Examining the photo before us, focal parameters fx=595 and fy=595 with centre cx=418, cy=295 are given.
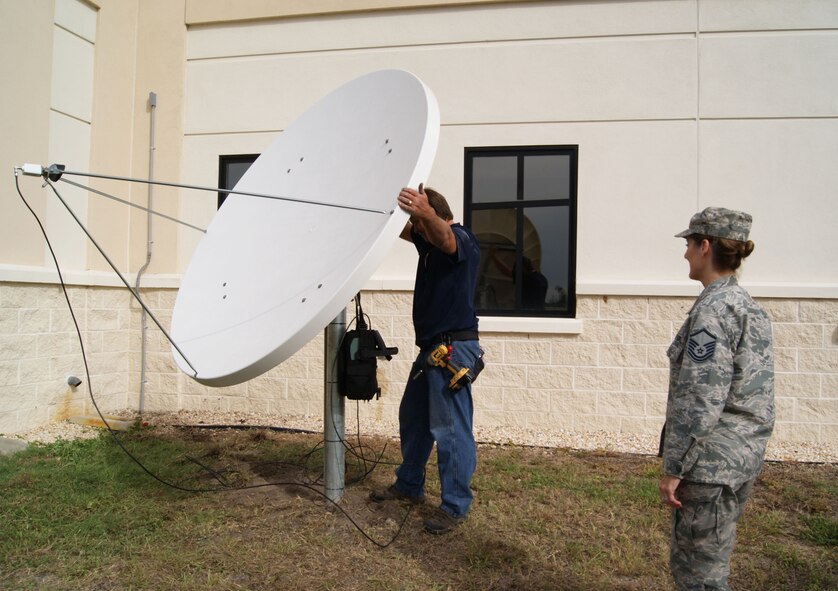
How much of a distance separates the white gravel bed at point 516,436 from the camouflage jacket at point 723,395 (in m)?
3.04

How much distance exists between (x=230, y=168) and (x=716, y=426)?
521 cm

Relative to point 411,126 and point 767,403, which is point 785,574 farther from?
point 411,126

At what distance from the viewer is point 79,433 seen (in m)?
4.91

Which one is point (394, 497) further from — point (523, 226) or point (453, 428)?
point (523, 226)

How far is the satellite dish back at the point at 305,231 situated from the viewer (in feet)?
7.75

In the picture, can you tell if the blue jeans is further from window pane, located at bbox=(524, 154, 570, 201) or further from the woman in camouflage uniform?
window pane, located at bbox=(524, 154, 570, 201)

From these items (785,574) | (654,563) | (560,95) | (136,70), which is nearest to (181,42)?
(136,70)

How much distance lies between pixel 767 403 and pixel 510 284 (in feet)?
12.1

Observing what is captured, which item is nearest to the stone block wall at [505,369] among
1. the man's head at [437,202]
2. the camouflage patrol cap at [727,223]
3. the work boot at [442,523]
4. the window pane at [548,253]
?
the window pane at [548,253]

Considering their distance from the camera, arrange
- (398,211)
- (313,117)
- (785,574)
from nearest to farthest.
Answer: (398,211), (785,574), (313,117)

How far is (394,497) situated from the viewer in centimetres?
330

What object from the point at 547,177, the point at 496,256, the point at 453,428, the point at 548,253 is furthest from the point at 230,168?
the point at 453,428

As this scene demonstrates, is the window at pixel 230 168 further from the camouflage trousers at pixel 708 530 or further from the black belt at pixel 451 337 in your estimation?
the camouflage trousers at pixel 708 530

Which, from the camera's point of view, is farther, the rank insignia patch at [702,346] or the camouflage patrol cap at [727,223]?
the camouflage patrol cap at [727,223]
